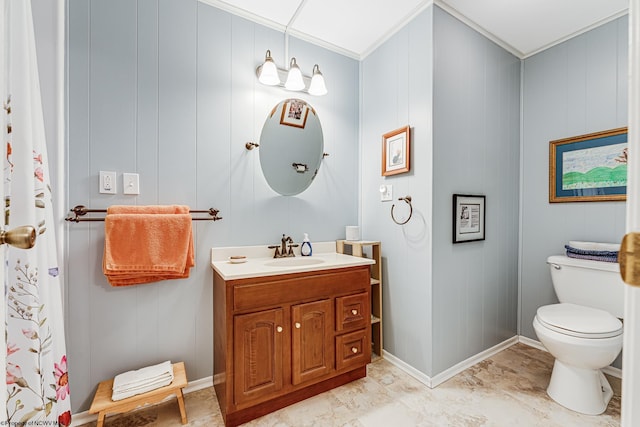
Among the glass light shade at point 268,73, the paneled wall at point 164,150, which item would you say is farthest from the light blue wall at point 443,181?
the glass light shade at point 268,73

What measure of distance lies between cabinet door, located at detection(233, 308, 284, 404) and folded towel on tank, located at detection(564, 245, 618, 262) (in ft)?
6.68

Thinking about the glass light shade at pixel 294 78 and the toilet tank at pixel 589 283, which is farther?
the glass light shade at pixel 294 78

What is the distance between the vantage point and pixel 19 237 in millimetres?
535

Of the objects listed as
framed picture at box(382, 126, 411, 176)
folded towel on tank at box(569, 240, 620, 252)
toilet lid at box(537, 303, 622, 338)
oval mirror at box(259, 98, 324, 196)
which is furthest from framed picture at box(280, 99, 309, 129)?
folded towel on tank at box(569, 240, 620, 252)

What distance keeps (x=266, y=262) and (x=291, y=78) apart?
1303 mm

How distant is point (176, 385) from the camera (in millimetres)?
1414

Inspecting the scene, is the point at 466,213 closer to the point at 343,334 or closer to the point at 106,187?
the point at 343,334

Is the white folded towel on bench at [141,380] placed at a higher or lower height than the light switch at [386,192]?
lower

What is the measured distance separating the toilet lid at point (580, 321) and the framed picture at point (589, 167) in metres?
0.81

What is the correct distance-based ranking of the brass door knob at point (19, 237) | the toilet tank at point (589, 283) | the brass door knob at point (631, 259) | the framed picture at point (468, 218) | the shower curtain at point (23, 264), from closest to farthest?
the brass door knob at point (631, 259) → the brass door knob at point (19, 237) → the shower curtain at point (23, 264) → the toilet tank at point (589, 283) → the framed picture at point (468, 218)

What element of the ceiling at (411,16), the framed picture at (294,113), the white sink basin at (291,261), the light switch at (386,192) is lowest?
the white sink basin at (291,261)

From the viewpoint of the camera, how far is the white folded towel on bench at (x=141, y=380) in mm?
1330

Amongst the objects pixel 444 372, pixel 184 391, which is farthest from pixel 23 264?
pixel 444 372

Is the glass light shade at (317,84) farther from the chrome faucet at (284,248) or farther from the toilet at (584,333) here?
the toilet at (584,333)
